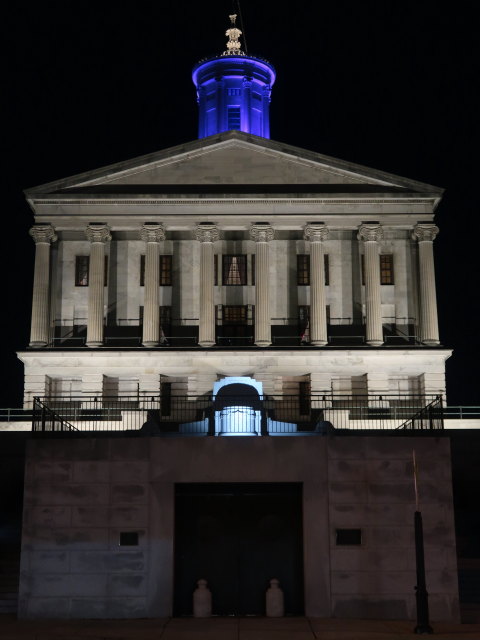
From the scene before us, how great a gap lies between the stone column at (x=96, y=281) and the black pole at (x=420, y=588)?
110 ft

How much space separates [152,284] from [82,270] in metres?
6.31

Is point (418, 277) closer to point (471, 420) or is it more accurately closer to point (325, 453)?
point (471, 420)

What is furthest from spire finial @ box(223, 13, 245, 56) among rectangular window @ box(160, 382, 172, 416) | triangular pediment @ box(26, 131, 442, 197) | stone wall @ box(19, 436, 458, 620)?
stone wall @ box(19, 436, 458, 620)

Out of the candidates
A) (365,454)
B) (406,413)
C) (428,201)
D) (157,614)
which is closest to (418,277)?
(428,201)

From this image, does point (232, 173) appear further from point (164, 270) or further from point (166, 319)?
point (166, 319)

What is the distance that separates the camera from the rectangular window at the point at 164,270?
5928cm

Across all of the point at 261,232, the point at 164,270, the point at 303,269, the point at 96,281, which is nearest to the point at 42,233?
the point at 96,281

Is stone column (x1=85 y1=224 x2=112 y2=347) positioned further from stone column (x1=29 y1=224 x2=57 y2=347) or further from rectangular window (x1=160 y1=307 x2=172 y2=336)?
rectangular window (x1=160 y1=307 x2=172 y2=336)

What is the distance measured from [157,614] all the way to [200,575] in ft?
5.32

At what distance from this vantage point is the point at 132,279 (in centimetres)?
5925

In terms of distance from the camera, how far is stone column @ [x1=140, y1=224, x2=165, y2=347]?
54.4m

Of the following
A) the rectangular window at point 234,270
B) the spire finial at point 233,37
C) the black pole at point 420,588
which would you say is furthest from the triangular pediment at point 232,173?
the black pole at point 420,588

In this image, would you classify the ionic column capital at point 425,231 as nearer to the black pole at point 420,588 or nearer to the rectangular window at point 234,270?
the rectangular window at point 234,270

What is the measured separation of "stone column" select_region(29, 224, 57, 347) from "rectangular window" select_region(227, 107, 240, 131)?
2180 centimetres
